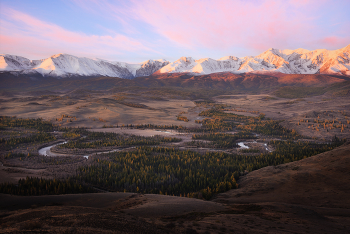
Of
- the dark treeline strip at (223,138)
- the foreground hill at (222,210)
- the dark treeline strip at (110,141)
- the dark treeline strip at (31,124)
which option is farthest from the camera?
the dark treeline strip at (31,124)

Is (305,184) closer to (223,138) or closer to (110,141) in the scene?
(223,138)

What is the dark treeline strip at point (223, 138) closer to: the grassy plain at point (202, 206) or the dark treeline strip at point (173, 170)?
the dark treeline strip at point (173, 170)

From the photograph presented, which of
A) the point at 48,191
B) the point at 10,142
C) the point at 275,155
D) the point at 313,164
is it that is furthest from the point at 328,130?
the point at 10,142

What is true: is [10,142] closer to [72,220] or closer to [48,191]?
[48,191]

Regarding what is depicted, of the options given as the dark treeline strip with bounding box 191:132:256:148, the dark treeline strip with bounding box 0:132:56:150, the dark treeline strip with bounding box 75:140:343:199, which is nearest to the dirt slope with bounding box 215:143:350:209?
the dark treeline strip with bounding box 75:140:343:199

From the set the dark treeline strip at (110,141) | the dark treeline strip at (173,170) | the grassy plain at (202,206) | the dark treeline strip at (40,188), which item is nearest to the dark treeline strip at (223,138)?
the dark treeline strip at (110,141)

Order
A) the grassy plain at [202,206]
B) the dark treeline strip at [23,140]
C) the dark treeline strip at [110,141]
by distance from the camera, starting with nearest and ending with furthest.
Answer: the grassy plain at [202,206], the dark treeline strip at [23,140], the dark treeline strip at [110,141]

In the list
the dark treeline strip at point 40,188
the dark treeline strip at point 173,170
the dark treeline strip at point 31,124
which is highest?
the dark treeline strip at point 31,124
